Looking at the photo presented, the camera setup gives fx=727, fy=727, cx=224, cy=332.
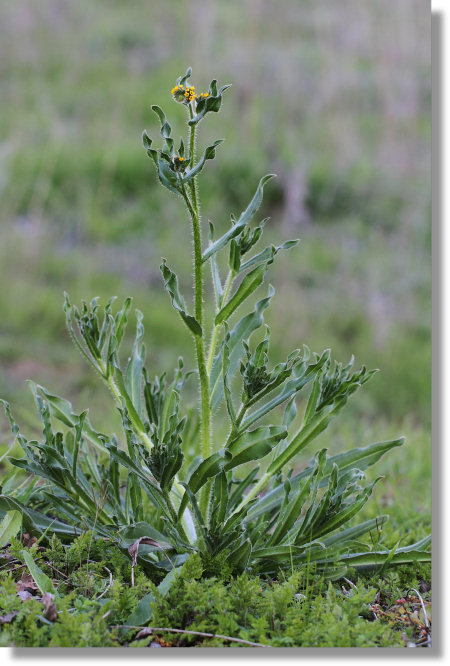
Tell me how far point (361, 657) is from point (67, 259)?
3.90m

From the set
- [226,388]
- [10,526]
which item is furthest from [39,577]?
[226,388]

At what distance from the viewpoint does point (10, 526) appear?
5.24 ft

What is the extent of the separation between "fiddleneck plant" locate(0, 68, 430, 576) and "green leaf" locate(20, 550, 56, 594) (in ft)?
0.53

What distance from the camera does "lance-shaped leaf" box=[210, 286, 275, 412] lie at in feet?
5.31

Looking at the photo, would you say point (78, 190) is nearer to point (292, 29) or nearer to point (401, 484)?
point (292, 29)

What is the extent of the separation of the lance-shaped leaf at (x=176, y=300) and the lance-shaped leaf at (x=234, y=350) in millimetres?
142

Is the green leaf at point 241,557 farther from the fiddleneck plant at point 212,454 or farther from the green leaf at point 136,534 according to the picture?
the green leaf at point 136,534

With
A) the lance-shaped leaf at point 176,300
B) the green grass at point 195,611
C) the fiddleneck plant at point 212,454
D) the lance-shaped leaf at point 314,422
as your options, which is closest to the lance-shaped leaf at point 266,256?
the fiddleneck plant at point 212,454

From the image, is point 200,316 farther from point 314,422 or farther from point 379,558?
point 379,558

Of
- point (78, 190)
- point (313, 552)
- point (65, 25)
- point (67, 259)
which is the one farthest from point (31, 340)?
point (65, 25)

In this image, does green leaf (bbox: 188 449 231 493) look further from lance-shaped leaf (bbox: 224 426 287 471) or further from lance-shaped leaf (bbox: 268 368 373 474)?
lance-shaped leaf (bbox: 268 368 373 474)

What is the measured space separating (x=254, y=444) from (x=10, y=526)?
58 centimetres

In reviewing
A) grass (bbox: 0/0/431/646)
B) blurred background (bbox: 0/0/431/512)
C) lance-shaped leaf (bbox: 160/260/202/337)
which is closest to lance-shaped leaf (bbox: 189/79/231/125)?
lance-shaped leaf (bbox: 160/260/202/337)

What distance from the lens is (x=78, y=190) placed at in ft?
18.6
